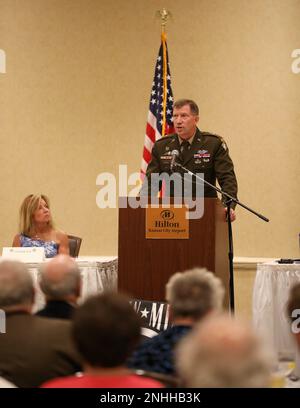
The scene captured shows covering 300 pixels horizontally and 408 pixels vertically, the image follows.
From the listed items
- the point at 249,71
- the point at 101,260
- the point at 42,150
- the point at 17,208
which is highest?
the point at 249,71

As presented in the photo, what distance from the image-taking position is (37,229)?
6395 millimetres

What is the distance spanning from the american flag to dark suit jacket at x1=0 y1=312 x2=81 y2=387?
4.67 metres

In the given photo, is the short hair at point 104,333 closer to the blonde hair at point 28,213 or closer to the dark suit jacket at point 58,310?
the dark suit jacket at point 58,310

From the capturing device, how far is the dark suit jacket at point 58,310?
2.96 m

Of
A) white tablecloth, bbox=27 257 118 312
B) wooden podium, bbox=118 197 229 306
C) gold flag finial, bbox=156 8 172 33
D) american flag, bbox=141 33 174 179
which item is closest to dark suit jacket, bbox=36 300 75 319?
wooden podium, bbox=118 197 229 306

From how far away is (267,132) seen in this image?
8.00 meters

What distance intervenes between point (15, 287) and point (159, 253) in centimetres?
211

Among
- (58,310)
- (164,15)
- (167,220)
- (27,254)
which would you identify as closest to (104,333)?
(58,310)

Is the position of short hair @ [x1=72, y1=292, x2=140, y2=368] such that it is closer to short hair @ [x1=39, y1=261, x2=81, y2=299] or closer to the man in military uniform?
short hair @ [x1=39, y1=261, x2=81, y2=299]

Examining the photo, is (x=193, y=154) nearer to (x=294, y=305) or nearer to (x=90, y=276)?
(x=90, y=276)

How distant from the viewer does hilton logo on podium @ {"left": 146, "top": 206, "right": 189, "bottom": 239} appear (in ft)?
15.4

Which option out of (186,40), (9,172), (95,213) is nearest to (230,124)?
(186,40)

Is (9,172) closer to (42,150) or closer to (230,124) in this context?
(42,150)

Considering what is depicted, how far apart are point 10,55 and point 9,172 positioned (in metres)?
1.43
